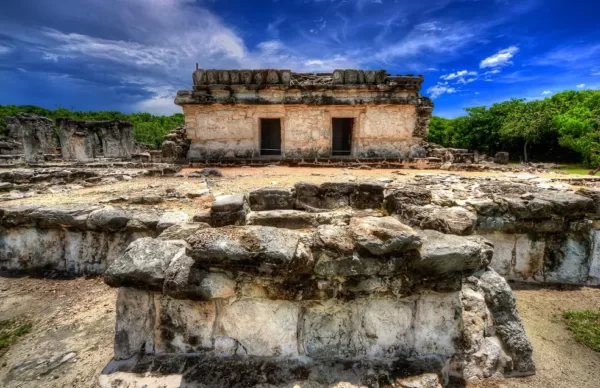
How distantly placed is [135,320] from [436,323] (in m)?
2.14

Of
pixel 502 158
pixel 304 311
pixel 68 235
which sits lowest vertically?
pixel 304 311

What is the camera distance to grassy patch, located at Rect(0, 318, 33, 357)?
259 centimetres

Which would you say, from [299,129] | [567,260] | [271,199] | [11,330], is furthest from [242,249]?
[299,129]

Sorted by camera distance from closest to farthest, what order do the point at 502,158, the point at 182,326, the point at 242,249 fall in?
1. the point at 242,249
2. the point at 182,326
3. the point at 502,158

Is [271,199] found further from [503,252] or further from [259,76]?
[259,76]

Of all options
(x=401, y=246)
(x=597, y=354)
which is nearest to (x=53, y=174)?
(x=401, y=246)

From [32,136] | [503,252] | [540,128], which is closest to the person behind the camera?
[503,252]

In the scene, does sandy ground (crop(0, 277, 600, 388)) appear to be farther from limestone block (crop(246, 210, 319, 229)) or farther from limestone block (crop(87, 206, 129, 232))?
limestone block (crop(246, 210, 319, 229))

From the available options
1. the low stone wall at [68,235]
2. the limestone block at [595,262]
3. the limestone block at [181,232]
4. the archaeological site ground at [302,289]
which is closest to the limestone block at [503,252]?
the archaeological site ground at [302,289]

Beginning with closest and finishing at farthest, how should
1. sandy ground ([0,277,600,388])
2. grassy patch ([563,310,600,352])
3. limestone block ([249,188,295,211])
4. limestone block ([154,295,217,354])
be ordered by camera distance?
limestone block ([154,295,217,354])
sandy ground ([0,277,600,388])
grassy patch ([563,310,600,352])
limestone block ([249,188,295,211])

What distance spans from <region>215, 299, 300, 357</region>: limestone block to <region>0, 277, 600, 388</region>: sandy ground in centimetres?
101

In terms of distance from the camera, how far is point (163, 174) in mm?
7699

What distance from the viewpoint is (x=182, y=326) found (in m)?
2.15

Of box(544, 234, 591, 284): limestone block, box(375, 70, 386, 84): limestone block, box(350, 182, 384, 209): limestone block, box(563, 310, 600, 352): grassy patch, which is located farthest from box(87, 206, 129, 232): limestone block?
box(375, 70, 386, 84): limestone block
